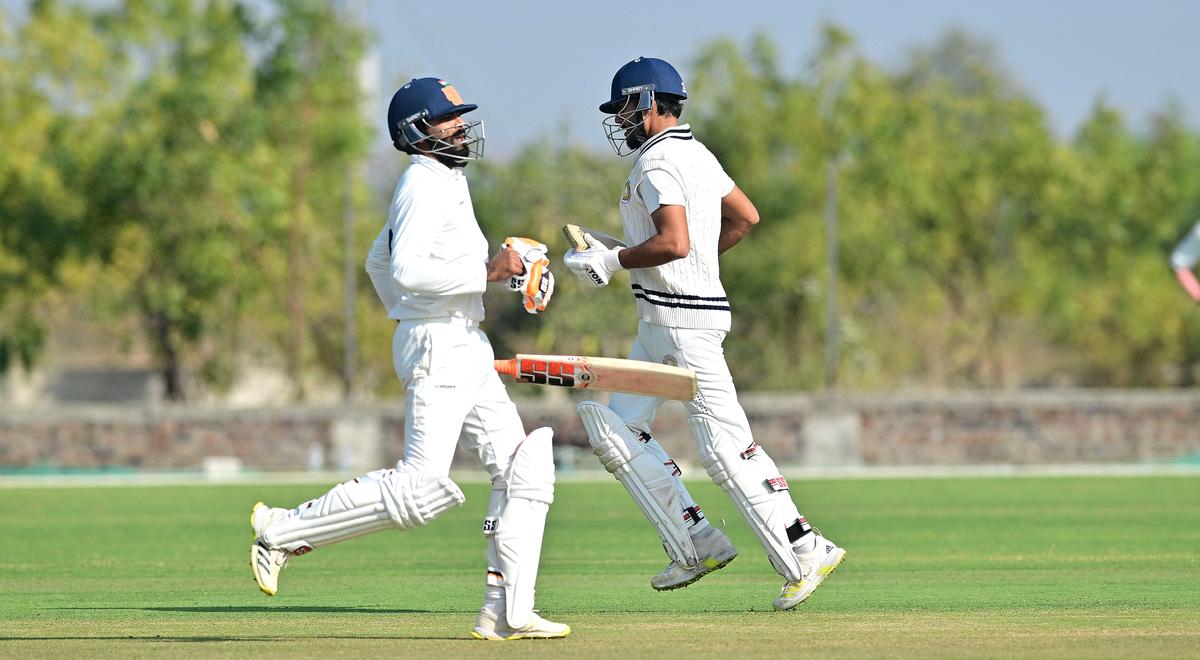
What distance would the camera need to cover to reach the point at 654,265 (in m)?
7.90

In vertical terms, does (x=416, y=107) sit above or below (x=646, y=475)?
above

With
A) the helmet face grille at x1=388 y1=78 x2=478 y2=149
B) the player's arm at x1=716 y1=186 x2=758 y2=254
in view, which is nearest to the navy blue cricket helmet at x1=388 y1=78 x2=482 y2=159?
the helmet face grille at x1=388 y1=78 x2=478 y2=149

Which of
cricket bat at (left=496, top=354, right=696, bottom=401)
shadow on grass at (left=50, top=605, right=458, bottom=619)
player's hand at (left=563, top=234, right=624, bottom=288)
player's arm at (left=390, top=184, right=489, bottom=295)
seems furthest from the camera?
shadow on grass at (left=50, top=605, right=458, bottom=619)

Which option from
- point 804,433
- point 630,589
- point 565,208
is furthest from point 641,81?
point 565,208

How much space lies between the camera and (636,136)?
8.38 m

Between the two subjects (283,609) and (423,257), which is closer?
(423,257)

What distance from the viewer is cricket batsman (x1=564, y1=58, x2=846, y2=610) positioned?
8.06 m

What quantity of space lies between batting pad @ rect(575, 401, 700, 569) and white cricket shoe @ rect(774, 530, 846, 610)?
0.43 m

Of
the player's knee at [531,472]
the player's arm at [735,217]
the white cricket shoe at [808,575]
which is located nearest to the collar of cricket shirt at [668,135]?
the player's arm at [735,217]

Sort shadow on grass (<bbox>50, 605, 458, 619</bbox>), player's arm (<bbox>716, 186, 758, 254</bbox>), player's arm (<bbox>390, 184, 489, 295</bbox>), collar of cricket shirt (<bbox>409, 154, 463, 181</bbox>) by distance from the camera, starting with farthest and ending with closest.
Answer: player's arm (<bbox>716, 186, 758, 254</bbox>) → shadow on grass (<bbox>50, 605, 458, 619</bbox>) → collar of cricket shirt (<bbox>409, 154, 463, 181</bbox>) → player's arm (<bbox>390, 184, 489, 295</bbox>)

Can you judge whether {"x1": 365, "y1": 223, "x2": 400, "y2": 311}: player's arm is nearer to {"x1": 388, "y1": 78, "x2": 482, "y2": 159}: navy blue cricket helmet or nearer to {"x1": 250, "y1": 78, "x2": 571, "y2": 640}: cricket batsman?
{"x1": 250, "y1": 78, "x2": 571, "y2": 640}: cricket batsman

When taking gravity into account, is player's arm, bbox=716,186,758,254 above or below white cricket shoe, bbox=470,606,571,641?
above

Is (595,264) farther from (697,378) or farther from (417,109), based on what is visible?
(417,109)

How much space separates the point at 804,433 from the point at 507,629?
2630 cm
